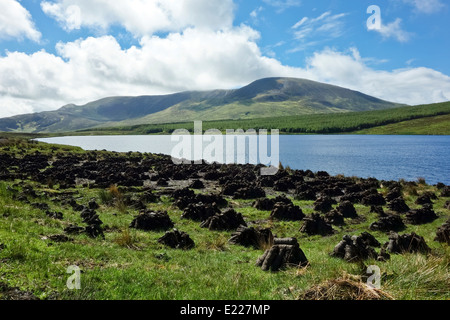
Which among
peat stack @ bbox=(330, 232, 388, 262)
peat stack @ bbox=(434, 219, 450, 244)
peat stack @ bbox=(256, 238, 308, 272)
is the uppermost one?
peat stack @ bbox=(256, 238, 308, 272)

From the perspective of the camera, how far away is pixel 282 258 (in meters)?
12.0

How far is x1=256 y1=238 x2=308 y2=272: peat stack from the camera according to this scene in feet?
38.3

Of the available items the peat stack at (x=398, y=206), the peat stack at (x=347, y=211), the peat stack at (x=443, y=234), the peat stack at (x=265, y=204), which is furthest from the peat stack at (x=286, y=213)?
the peat stack at (x=398, y=206)

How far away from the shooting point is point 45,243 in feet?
39.5

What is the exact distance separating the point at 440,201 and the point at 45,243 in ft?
122

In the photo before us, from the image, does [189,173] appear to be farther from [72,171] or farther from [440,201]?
[440,201]

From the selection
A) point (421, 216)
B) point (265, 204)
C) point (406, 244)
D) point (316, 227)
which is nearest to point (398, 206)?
point (421, 216)

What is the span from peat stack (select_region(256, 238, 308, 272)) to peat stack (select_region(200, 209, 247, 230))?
883cm

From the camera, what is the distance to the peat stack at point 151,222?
19.8 m

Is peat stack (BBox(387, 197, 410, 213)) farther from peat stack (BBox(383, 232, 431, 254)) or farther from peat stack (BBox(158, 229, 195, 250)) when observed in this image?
peat stack (BBox(158, 229, 195, 250))

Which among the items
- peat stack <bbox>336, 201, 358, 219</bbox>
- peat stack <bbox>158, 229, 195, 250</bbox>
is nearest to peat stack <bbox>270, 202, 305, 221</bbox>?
peat stack <bbox>336, 201, 358, 219</bbox>

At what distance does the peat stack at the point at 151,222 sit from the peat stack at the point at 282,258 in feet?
31.9

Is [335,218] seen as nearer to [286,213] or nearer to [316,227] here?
[316,227]
